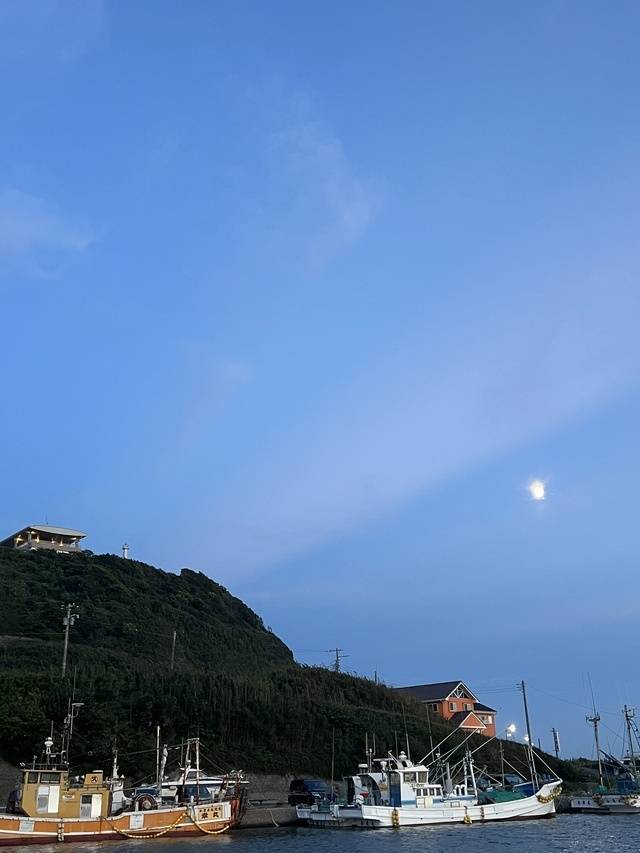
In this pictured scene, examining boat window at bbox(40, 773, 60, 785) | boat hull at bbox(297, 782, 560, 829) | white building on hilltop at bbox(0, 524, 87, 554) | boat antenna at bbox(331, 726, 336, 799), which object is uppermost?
white building on hilltop at bbox(0, 524, 87, 554)

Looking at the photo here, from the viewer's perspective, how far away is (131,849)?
33188 mm

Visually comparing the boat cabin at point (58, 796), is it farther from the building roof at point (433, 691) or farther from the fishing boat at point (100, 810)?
the building roof at point (433, 691)

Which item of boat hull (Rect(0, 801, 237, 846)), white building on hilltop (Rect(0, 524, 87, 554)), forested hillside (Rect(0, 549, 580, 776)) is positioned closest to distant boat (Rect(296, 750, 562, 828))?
boat hull (Rect(0, 801, 237, 846))

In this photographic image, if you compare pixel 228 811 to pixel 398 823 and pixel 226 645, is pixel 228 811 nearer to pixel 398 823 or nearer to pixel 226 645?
pixel 398 823

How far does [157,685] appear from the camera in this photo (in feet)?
186

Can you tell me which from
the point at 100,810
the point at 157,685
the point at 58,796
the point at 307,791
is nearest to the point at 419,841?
the point at 307,791

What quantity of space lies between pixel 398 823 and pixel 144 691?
20.8 m

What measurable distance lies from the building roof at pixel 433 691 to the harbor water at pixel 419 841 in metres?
40.8

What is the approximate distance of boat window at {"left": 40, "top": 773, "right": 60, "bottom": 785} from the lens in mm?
35312

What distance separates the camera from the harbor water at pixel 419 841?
109ft

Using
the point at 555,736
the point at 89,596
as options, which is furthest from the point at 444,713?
the point at 89,596

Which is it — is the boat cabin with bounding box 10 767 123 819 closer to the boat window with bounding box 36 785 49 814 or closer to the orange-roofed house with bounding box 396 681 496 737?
the boat window with bounding box 36 785 49 814

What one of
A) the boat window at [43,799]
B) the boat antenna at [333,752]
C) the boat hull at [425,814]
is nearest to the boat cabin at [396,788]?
the boat hull at [425,814]

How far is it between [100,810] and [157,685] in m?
20.8
